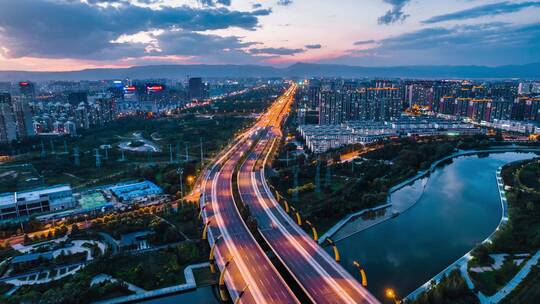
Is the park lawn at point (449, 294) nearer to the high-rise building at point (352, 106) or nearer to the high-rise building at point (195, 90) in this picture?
the high-rise building at point (352, 106)

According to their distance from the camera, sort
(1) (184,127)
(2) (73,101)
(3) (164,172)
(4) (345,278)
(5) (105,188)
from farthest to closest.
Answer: (2) (73,101) < (1) (184,127) < (3) (164,172) < (5) (105,188) < (4) (345,278)

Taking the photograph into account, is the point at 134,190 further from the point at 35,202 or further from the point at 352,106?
the point at 352,106

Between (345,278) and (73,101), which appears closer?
(345,278)

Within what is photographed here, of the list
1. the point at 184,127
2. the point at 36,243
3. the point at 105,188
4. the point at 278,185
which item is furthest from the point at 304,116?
the point at 36,243

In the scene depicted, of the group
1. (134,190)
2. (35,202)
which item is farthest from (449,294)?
(35,202)

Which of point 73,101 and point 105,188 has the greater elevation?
point 73,101

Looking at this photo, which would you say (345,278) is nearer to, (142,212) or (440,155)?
(142,212)

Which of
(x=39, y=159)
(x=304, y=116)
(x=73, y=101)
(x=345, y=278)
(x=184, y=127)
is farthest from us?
(x=73, y=101)
